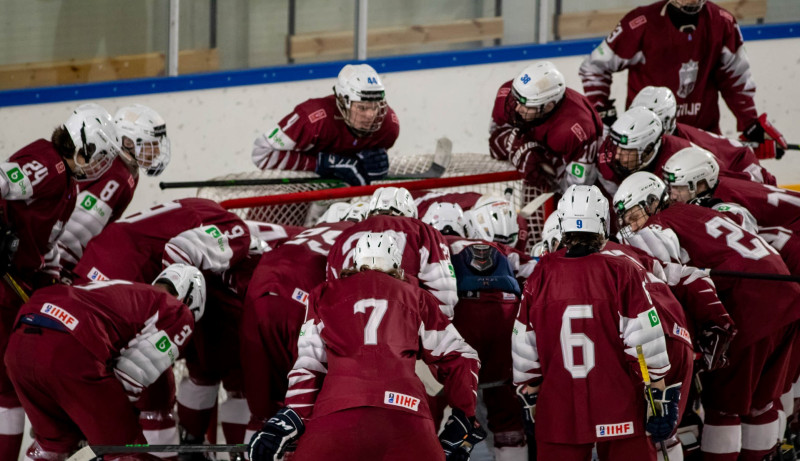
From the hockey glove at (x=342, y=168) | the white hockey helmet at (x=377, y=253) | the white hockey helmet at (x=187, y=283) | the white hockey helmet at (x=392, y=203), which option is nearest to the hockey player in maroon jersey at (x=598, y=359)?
the white hockey helmet at (x=377, y=253)

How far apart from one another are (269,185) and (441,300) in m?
1.84

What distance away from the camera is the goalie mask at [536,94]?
550 centimetres

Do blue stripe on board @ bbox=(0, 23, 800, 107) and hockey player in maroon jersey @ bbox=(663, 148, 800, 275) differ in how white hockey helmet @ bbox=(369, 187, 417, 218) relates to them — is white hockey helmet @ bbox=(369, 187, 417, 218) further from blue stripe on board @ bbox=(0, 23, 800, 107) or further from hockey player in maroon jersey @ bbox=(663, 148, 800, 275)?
blue stripe on board @ bbox=(0, 23, 800, 107)

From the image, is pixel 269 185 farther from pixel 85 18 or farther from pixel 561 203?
pixel 561 203

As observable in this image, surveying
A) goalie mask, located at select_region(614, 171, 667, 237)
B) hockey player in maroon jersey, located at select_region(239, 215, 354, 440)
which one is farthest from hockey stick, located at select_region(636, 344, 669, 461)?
hockey player in maroon jersey, located at select_region(239, 215, 354, 440)

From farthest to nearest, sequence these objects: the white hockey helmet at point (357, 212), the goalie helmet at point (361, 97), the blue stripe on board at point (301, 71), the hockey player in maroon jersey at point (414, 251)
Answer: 1. the blue stripe on board at point (301, 71)
2. the goalie helmet at point (361, 97)
3. the white hockey helmet at point (357, 212)
4. the hockey player in maroon jersey at point (414, 251)

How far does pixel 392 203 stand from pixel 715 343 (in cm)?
118

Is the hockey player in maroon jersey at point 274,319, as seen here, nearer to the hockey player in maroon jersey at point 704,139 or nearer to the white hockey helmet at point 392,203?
the white hockey helmet at point 392,203

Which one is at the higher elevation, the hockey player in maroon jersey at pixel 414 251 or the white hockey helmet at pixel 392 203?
the white hockey helmet at pixel 392 203

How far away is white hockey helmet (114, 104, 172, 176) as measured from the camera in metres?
5.38

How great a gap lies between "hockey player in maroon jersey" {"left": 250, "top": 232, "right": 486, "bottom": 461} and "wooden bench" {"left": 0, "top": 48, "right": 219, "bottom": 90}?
3357 mm

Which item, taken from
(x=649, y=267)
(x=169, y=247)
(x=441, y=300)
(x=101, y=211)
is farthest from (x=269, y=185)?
(x=649, y=267)

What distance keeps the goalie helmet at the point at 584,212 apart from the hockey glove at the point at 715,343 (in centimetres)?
62

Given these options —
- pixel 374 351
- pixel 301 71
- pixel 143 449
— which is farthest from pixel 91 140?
pixel 301 71
